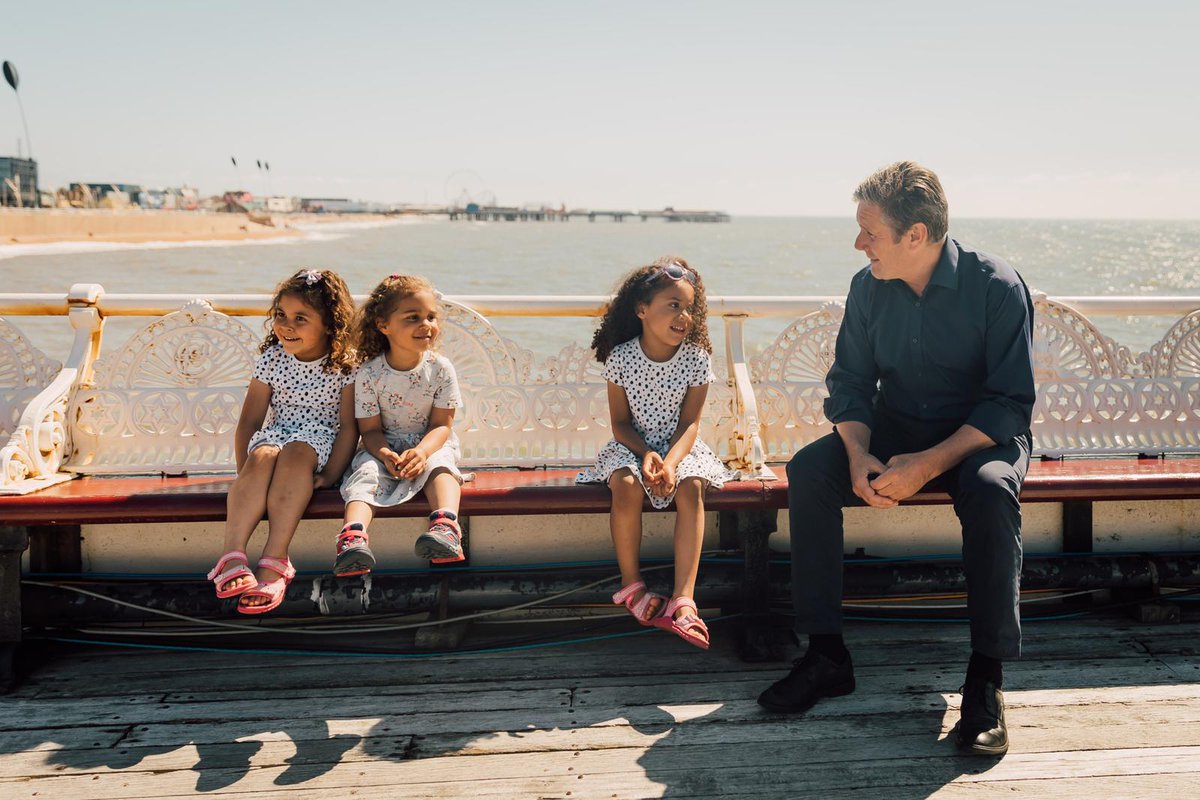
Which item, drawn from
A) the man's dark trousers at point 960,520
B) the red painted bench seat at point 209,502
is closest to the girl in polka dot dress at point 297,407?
the red painted bench seat at point 209,502

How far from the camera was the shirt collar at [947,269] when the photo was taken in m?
2.81

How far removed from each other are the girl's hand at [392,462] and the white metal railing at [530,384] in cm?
48

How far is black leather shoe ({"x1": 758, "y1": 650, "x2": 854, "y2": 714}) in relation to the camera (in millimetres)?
2646

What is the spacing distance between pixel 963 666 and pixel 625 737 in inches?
43.4

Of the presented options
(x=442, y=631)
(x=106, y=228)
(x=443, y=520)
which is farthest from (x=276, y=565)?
(x=106, y=228)

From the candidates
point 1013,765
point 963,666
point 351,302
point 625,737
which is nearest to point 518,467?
point 351,302

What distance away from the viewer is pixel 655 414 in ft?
10.8

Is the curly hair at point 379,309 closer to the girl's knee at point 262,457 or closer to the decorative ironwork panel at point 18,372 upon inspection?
the girl's knee at point 262,457

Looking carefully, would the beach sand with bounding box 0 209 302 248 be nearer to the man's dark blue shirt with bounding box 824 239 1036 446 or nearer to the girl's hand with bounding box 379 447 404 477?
the girl's hand with bounding box 379 447 404 477

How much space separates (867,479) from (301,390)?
1.80 meters

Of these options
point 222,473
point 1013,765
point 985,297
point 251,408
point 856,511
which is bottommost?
point 1013,765

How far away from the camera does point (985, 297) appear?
2.77 meters

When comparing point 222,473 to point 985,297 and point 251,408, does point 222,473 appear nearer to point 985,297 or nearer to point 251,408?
point 251,408

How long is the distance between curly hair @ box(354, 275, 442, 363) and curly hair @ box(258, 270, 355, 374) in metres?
0.04
